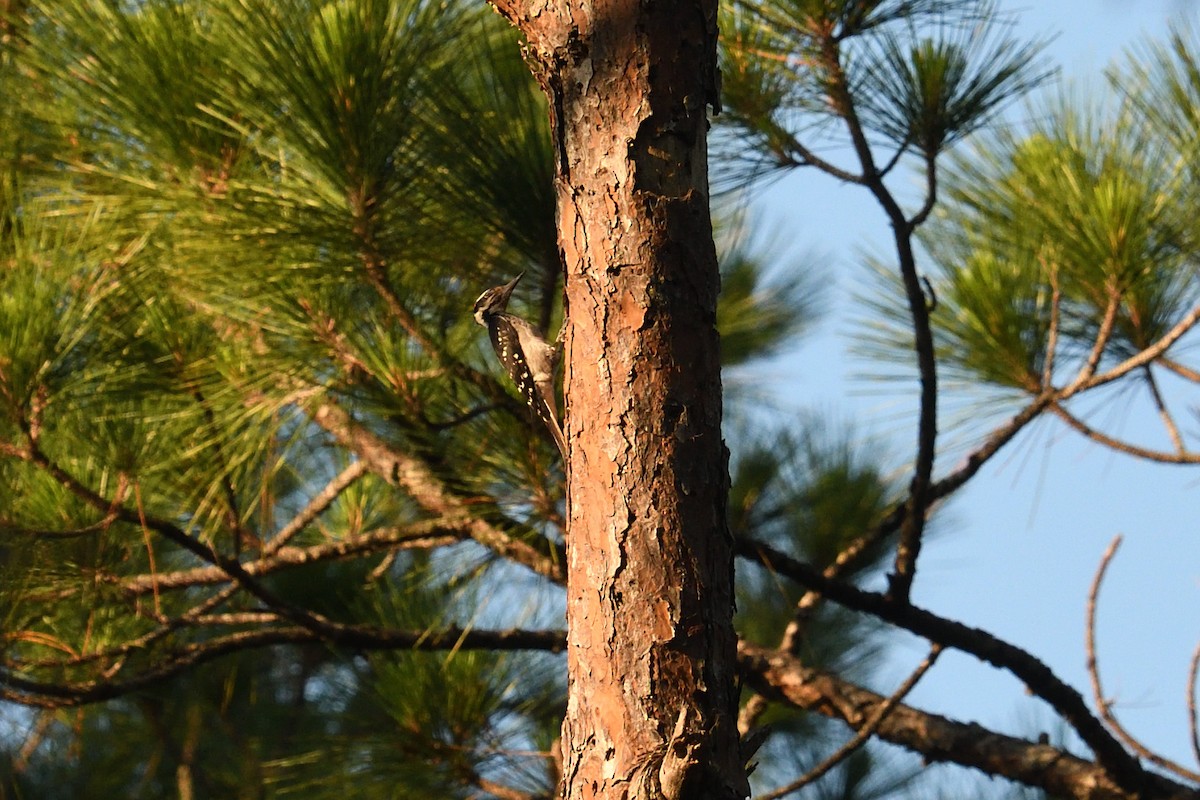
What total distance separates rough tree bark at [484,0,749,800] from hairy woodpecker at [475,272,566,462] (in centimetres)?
60

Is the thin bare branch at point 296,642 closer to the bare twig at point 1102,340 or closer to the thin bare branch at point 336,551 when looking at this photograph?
the thin bare branch at point 336,551

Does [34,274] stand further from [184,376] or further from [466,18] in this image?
[466,18]

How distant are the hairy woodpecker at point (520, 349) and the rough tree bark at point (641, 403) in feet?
1.98

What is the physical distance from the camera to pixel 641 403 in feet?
4.28

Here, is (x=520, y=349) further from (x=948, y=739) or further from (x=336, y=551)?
(x=948, y=739)

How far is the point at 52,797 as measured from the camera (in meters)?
3.65

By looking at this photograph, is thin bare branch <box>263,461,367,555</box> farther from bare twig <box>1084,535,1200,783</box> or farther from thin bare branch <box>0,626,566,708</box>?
bare twig <box>1084,535,1200,783</box>

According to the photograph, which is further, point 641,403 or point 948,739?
point 948,739

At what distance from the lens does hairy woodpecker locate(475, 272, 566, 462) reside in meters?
2.03

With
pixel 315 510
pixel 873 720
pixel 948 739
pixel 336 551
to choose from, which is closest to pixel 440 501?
pixel 336 551

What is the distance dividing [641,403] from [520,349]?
91cm

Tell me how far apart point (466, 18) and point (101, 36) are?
0.58 meters

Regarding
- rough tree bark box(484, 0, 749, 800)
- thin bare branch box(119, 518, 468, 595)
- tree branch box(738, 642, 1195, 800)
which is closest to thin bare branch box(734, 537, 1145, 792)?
tree branch box(738, 642, 1195, 800)

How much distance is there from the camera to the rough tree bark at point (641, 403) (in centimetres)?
123
